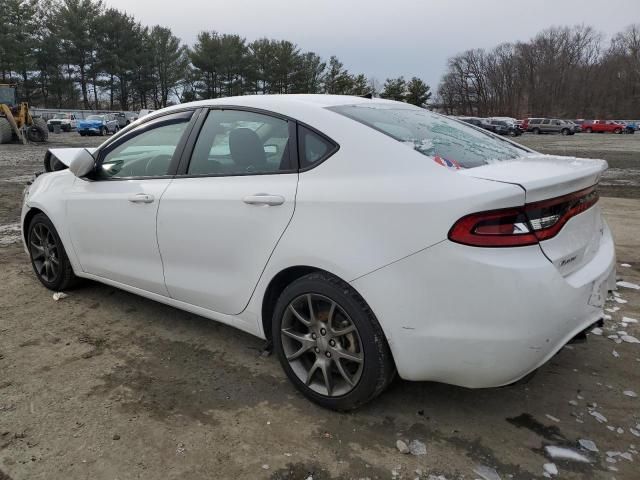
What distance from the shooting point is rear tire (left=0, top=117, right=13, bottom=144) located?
23.9m

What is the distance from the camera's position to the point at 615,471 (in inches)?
89.0

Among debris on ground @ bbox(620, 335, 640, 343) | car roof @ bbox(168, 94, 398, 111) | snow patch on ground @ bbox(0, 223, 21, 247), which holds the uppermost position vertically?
car roof @ bbox(168, 94, 398, 111)

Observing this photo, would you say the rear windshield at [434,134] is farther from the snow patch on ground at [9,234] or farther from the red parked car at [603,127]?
the red parked car at [603,127]

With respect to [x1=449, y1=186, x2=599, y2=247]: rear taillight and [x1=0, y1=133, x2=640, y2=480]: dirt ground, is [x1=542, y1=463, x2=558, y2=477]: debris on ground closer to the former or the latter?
[x1=0, y1=133, x2=640, y2=480]: dirt ground

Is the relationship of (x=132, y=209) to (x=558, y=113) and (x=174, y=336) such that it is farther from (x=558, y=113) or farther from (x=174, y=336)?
(x=558, y=113)

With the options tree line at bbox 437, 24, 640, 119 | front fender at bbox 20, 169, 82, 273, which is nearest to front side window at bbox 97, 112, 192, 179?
front fender at bbox 20, 169, 82, 273

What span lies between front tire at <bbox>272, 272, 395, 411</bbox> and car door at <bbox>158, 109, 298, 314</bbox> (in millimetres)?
301

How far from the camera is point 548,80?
9931 cm

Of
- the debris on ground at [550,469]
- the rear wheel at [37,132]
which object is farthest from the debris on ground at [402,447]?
the rear wheel at [37,132]

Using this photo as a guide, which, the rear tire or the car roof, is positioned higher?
the car roof

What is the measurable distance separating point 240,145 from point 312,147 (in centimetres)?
56

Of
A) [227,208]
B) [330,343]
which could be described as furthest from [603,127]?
[330,343]

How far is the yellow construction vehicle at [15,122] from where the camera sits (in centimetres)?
2409

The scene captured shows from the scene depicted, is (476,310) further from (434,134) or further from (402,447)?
(434,134)
